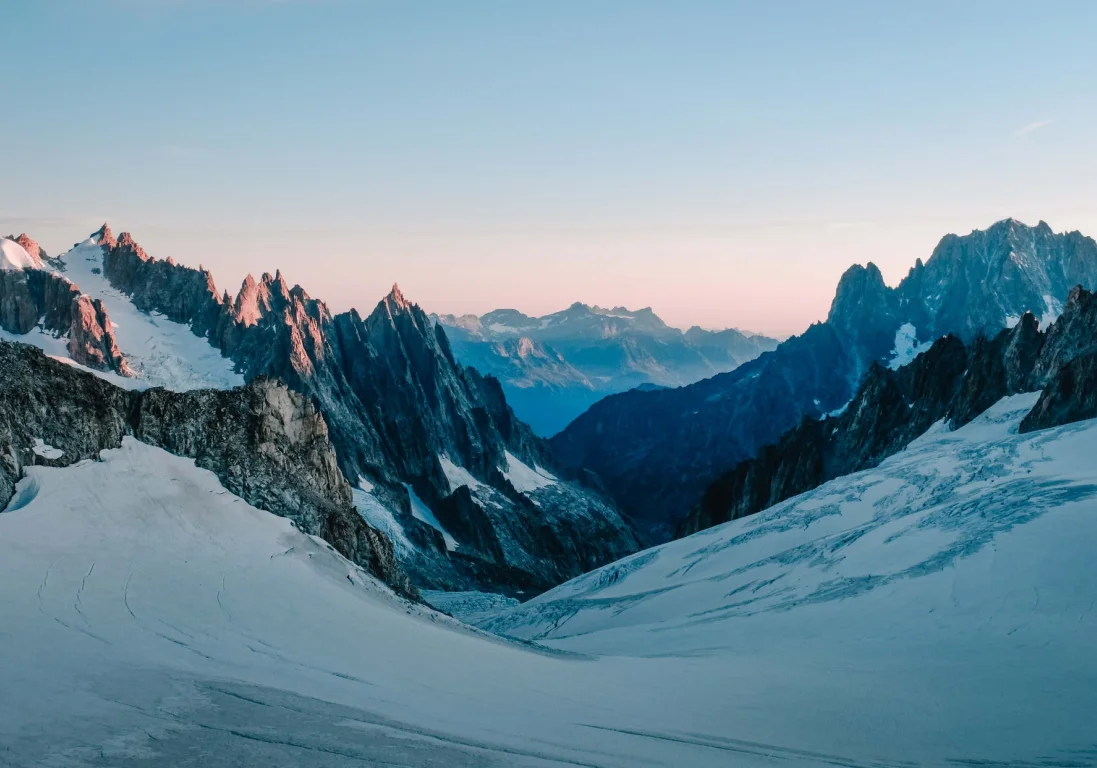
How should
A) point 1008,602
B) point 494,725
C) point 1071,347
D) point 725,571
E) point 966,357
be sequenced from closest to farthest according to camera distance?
1. point 494,725
2. point 1008,602
3. point 725,571
4. point 1071,347
5. point 966,357

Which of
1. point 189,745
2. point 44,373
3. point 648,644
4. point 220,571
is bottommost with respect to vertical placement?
point 648,644

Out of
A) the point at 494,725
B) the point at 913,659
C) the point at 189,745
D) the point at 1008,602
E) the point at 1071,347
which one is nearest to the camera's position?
the point at 189,745

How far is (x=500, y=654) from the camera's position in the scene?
152 feet

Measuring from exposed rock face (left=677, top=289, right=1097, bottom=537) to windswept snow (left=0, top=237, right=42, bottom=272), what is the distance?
138 metres

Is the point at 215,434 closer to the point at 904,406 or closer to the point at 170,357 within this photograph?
the point at 904,406

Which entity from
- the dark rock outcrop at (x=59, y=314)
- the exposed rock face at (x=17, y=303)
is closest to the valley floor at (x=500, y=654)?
the dark rock outcrop at (x=59, y=314)

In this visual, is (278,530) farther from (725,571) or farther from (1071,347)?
(1071,347)

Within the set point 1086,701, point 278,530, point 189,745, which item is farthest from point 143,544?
point 1086,701

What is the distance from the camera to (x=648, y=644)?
60.3m

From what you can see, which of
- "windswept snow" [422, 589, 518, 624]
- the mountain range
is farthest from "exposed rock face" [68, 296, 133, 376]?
the mountain range

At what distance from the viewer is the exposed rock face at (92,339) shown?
165 meters

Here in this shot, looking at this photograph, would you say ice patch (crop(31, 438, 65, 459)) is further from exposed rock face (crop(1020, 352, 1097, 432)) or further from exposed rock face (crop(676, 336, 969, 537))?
exposed rock face (crop(676, 336, 969, 537))

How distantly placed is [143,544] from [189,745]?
2207cm

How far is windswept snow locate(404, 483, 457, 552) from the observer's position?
17634 centimetres
